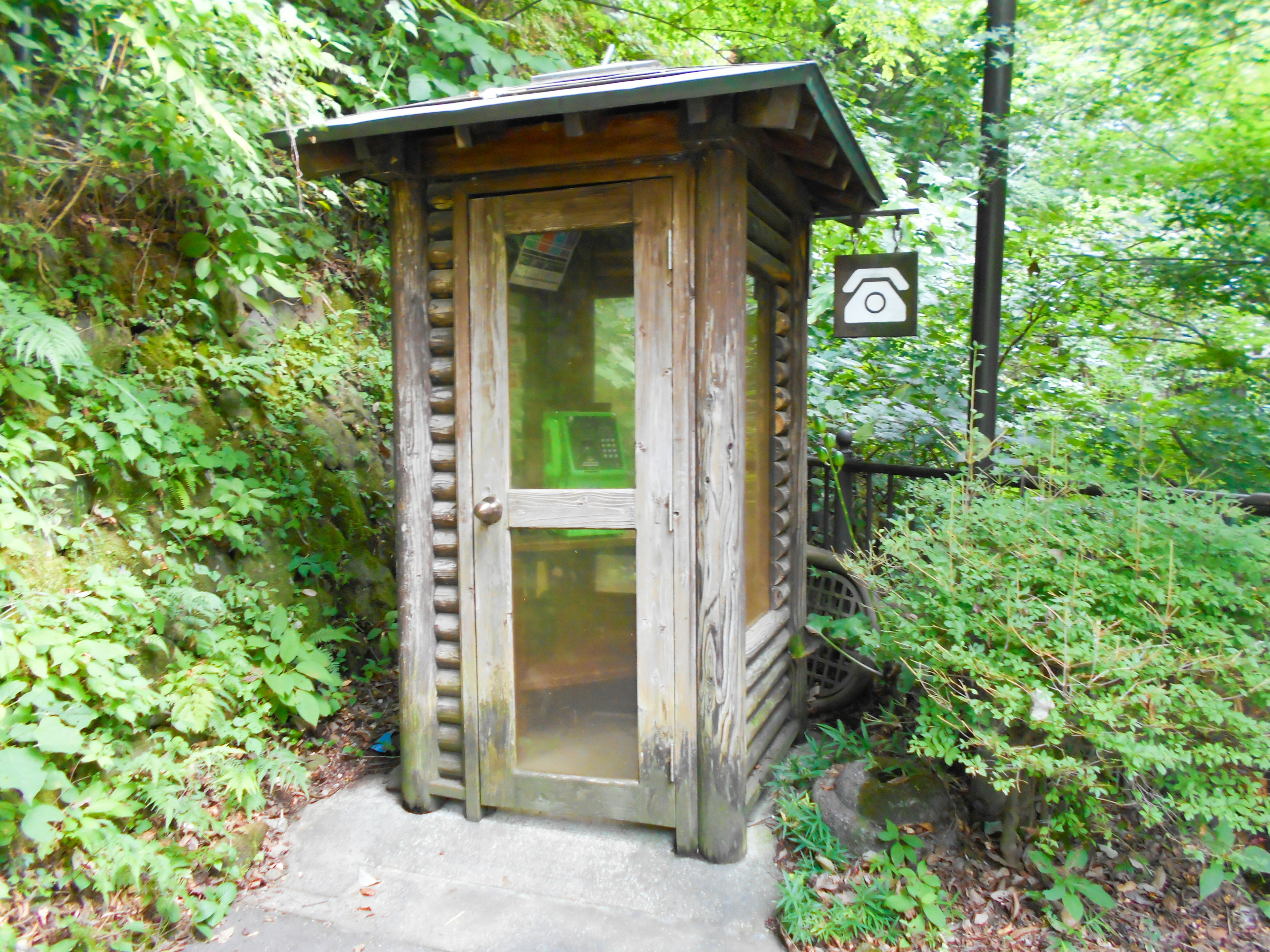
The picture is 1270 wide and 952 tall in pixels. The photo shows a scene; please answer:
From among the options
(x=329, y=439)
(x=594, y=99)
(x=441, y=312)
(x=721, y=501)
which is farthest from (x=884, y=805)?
(x=329, y=439)

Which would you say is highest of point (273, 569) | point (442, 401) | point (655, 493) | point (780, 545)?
point (442, 401)

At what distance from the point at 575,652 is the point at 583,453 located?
828mm

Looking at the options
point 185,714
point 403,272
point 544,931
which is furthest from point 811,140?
point 185,714

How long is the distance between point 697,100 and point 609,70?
2.76 feet

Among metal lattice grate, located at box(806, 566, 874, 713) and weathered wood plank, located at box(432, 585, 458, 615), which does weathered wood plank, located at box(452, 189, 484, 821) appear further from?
metal lattice grate, located at box(806, 566, 874, 713)

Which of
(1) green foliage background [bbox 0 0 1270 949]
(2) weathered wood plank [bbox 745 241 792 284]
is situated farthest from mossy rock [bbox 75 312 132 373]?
(2) weathered wood plank [bbox 745 241 792 284]

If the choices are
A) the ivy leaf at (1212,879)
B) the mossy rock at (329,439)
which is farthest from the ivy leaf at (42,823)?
the ivy leaf at (1212,879)

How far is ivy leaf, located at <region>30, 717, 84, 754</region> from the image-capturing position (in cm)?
242

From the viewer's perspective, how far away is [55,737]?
2.45 metres

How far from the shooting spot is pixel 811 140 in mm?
3070

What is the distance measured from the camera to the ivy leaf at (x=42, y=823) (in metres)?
2.35

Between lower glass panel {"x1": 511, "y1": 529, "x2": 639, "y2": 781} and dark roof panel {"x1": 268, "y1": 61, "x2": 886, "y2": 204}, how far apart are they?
5.09 ft

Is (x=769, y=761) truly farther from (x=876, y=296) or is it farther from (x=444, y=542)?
(x=876, y=296)

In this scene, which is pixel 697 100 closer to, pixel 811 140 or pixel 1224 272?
pixel 811 140
